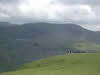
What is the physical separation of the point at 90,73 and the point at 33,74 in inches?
437

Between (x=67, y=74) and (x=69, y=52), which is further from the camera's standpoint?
(x=69, y=52)

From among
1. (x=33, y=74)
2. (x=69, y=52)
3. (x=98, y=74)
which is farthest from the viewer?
(x=69, y=52)

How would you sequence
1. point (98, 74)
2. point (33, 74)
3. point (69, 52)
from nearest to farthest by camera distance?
point (98, 74)
point (33, 74)
point (69, 52)

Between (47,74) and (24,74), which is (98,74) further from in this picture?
(24,74)

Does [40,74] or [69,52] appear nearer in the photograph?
[40,74]

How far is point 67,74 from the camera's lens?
3228 centimetres

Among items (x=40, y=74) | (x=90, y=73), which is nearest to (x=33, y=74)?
(x=40, y=74)

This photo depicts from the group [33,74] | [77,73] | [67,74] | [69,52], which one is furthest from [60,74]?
Answer: [69,52]

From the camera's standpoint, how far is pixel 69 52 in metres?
61.2

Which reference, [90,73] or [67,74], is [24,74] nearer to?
[67,74]

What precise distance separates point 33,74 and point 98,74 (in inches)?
491

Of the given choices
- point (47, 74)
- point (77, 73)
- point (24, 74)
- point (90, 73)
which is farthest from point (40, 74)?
point (90, 73)

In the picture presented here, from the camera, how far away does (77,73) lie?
32.8 meters

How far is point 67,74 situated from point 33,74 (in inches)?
267
